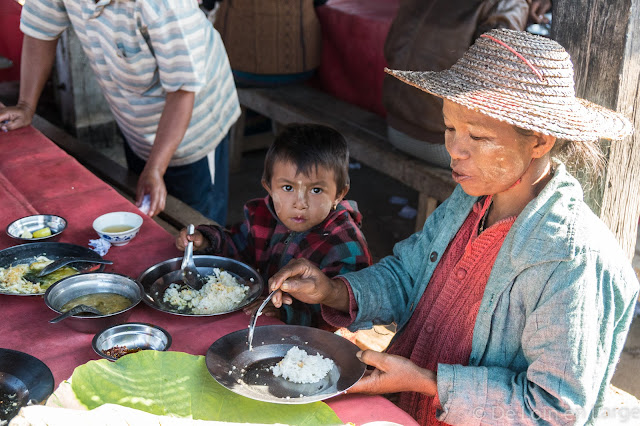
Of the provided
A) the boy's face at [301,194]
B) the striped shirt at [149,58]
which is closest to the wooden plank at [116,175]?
the striped shirt at [149,58]

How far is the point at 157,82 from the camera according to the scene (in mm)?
3434

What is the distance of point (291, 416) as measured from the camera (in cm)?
166

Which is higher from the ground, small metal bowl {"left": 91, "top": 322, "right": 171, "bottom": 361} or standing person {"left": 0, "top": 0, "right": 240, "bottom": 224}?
standing person {"left": 0, "top": 0, "right": 240, "bottom": 224}

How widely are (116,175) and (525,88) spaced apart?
305 cm

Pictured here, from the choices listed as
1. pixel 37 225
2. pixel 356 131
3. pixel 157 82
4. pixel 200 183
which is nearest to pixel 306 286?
pixel 37 225

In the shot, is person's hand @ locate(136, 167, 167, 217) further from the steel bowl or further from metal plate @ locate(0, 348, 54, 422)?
metal plate @ locate(0, 348, 54, 422)

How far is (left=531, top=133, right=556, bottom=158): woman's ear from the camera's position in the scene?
1.76 metres

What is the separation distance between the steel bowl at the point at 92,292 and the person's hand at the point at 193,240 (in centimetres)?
33

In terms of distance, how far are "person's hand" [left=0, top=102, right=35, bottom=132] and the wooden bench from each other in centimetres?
212

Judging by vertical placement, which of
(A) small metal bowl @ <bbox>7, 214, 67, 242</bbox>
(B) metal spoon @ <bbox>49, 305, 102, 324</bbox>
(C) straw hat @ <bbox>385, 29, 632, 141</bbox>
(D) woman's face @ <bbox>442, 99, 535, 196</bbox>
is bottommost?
(A) small metal bowl @ <bbox>7, 214, 67, 242</bbox>

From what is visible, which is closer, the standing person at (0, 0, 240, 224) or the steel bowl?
the steel bowl

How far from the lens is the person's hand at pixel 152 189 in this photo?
9.87ft

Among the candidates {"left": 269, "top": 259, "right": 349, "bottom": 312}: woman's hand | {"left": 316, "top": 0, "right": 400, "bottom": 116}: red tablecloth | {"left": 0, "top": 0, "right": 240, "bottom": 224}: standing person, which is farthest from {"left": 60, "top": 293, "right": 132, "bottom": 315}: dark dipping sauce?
{"left": 316, "top": 0, "right": 400, "bottom": 116}: red tablecloth

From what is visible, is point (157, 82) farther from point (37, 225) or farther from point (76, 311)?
point (76, 311)
